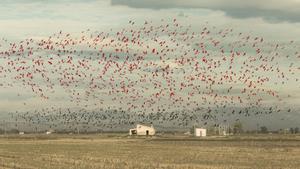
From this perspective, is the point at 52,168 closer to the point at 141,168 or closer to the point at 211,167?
the point at 141,168

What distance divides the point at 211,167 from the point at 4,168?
16.5 metres

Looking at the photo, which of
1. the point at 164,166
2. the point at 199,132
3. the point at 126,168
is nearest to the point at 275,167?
the point at 164,166

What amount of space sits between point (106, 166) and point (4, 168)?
26.6 ft

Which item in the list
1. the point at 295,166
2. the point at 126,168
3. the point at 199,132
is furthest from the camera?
the point at 199,132

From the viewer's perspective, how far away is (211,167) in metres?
42.9

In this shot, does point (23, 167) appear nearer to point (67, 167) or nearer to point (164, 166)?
point (67, 167)

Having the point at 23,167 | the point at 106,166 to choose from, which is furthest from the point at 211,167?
the point at 23,167

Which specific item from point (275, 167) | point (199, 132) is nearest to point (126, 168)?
point (275, 167)

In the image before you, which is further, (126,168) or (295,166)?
(295,166)

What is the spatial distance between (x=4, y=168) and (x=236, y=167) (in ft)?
61.1

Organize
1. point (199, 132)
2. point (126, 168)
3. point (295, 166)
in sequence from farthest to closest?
point (199, 132) < point (295, 166) < point (126, 168)

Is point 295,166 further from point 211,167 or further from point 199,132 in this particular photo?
point 199,132

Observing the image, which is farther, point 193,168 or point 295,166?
point 295,166

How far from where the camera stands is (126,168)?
41.9 m
